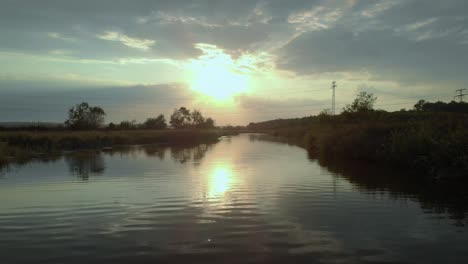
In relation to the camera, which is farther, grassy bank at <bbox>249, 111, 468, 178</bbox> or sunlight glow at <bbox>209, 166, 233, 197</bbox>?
grassy bank at <bbox>249, 111, 468, 178</bbox>

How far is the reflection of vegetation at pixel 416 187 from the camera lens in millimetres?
13133

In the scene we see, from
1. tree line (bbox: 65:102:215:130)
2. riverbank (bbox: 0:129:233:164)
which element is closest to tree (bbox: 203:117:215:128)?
tree line (bbox: 65:102:215:130)

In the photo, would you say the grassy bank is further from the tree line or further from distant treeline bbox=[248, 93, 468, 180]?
the tree line

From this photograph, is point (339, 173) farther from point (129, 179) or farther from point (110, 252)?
point (110, 252)

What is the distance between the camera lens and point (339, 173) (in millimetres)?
23188

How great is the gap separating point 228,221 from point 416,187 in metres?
10.2

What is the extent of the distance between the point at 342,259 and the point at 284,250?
1209 mm

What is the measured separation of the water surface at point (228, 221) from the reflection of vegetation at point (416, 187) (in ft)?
0.25

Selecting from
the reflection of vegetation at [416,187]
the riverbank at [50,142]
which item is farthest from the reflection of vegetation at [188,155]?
the reflection of vegetation at [416,187]

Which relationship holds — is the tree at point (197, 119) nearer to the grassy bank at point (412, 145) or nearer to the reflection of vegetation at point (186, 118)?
the reflection of vegetation at point (186, 118)

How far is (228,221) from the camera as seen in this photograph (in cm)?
1126

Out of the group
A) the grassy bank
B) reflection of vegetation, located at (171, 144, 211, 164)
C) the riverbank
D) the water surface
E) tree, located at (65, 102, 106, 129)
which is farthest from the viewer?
tree, located at (65, 102, 106, 129)

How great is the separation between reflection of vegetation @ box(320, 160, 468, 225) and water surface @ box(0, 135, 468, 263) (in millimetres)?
76

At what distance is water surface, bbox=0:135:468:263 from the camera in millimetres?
8391
